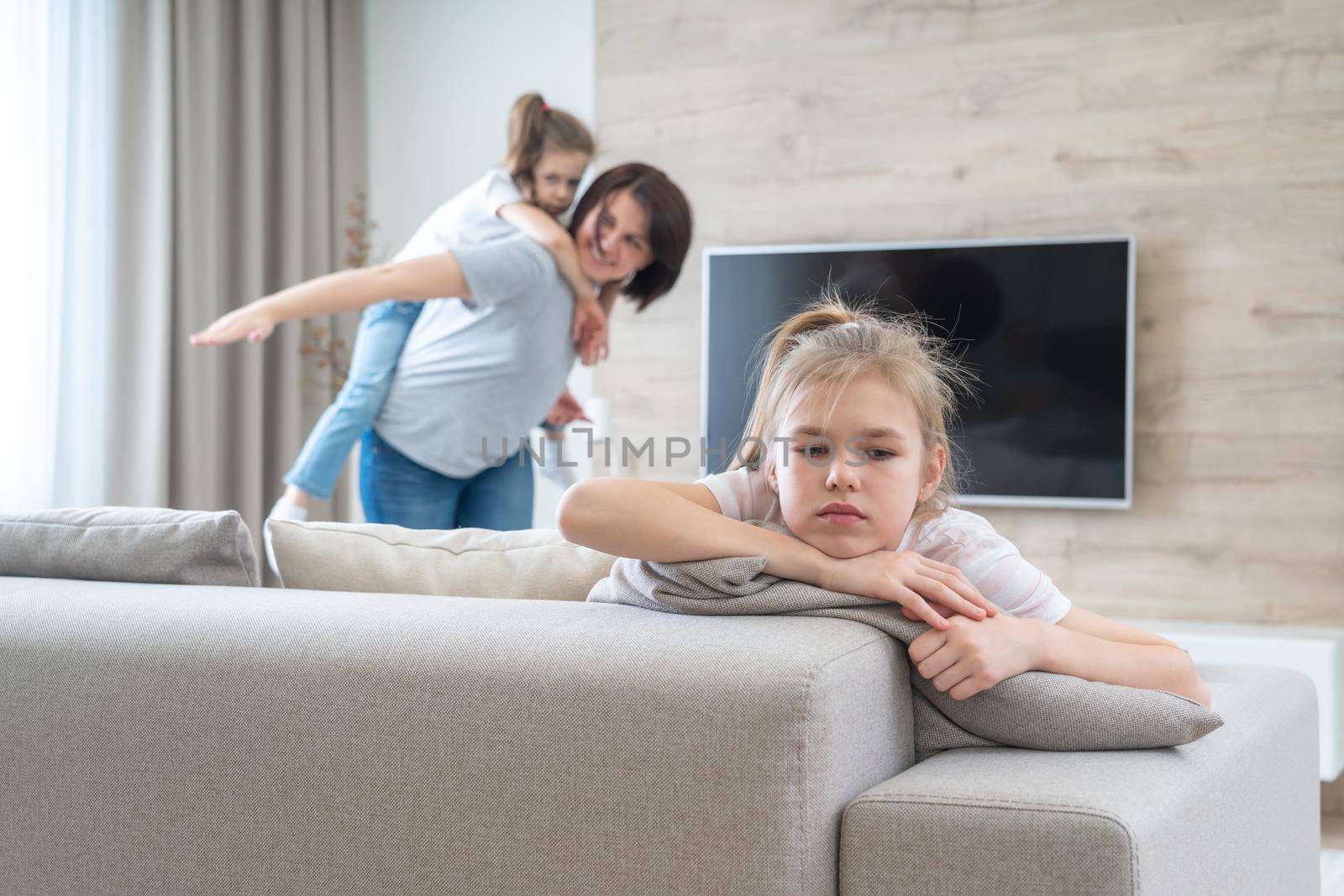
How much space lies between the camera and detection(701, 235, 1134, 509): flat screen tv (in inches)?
143

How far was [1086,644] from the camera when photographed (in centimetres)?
117

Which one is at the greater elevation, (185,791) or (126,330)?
(126,330)

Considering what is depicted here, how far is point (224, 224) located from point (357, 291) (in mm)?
2058

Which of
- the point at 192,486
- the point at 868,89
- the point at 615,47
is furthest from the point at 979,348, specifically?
the point at 192,486

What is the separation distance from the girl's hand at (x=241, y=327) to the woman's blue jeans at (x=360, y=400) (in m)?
0.32

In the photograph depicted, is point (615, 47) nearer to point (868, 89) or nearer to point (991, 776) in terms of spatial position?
point (868, 89)

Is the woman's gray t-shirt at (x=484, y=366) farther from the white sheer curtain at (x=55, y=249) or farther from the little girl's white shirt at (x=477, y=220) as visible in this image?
the white sheer curtain at (x=55, y=249)

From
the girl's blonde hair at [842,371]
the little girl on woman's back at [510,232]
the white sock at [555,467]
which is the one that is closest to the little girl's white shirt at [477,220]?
the little girl on woman's back at [510,232]

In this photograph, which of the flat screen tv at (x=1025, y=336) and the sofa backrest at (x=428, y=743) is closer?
the sofa backrest at (x=428, y=743)

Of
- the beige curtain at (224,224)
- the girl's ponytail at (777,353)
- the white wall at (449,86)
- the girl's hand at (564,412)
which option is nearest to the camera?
the girl's ponytail at (777,353)

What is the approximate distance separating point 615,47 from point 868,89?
2.89 ft

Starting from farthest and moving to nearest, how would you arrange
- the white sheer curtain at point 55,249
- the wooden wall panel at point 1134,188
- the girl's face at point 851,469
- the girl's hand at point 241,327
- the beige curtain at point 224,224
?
the beige curtain at point 224,224, the white sheer curtain at point 55,249, the wooden wall panel at point 1134,188, the girl's hand at point 241,327, the girl's face at point 851,469

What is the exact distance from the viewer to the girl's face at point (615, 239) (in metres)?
2.77

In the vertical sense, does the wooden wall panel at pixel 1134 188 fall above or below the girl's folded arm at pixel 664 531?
above
